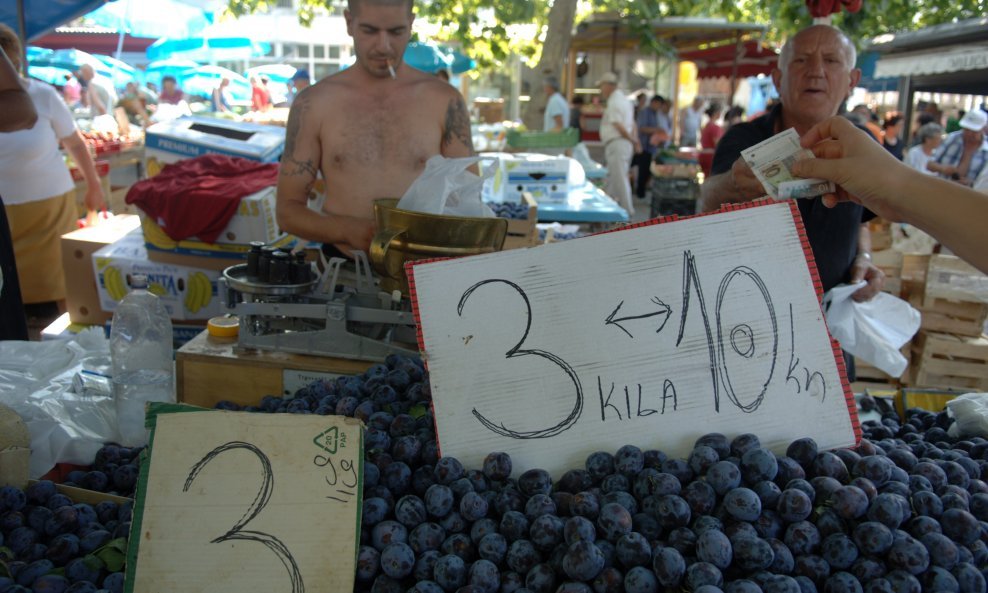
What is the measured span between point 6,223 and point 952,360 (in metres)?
4.79

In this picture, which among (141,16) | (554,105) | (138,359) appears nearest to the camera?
(138,359)

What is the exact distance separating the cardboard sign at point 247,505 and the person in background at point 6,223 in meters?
1.92

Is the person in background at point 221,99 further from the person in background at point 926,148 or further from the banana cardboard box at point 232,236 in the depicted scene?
the person in background at point 926,148

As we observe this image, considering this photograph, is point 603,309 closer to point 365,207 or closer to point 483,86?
point 365,207

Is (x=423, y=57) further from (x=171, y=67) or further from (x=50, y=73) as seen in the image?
(x=50, y=73)

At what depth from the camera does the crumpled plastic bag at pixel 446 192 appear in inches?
74.9

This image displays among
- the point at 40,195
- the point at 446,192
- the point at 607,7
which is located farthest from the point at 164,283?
the point at 607,7

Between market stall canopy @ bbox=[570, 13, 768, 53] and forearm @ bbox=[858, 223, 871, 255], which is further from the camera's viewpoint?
market stall canopy @ bbox=[570, 13, 768, 53]

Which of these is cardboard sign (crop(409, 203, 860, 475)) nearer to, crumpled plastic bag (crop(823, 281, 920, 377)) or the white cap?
crumpled plastic bag (crop(823, 281, 920, 377))

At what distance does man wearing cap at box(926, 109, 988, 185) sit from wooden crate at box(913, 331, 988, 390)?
13.6 feet

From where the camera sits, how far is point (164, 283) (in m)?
3.36

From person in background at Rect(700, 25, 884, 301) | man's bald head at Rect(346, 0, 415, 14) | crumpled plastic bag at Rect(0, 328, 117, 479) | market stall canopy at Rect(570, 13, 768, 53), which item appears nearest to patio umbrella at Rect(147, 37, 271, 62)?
market stall canopy at Rect(570, 13, 768, 53)

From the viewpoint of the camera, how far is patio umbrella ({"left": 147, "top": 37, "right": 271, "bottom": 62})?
14.0m

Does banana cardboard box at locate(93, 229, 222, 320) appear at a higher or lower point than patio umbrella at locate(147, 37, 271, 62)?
lower
